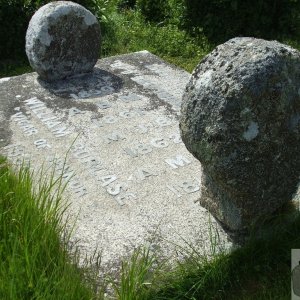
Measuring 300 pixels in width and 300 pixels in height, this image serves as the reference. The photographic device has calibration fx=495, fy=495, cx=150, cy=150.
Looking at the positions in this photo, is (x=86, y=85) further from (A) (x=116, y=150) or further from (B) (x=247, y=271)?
(B) (x=247, y=271)

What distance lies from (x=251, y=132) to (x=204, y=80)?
1.30ft

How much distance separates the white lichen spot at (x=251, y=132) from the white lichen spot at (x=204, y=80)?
332 millimetres

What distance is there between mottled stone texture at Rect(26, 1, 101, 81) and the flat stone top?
145 mm

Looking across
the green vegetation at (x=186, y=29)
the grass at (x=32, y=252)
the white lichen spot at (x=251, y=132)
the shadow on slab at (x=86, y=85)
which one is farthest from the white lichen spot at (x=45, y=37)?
the white lichen spot at (x=251, y=132)

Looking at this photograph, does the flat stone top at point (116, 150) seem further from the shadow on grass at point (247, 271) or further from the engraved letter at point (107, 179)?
the shadow on grass at point (247, 271)

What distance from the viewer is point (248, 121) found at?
2555 mm

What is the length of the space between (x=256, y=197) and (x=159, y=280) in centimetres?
71

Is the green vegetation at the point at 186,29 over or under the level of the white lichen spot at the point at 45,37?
under

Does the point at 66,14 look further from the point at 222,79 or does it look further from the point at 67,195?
the point at 222,79

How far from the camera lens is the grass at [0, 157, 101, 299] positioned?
2376 mm

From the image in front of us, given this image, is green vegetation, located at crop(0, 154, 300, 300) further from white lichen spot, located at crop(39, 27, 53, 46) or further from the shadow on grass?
white lichen spot, located at crop(39, 27, 53, 46)

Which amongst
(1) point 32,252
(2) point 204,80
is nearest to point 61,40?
(2) point 204,80

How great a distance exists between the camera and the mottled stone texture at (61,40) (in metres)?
4.84

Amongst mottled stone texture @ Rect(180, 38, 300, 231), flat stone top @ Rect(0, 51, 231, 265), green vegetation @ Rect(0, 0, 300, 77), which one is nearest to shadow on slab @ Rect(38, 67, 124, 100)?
flat stone top @ Rect(0, 51, 231, 265)
